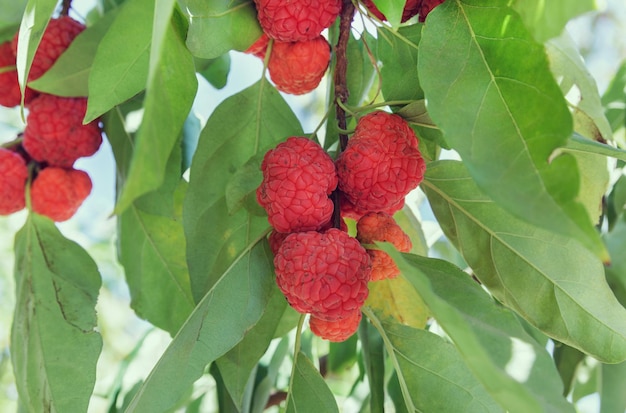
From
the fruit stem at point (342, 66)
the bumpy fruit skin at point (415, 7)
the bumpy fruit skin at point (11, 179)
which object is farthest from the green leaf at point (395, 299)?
the bumpy fruit skin at point (11, 179)

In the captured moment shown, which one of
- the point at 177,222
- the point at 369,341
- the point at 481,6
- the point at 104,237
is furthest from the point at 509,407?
the point at 104,237

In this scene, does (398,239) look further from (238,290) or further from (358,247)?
(238,290)

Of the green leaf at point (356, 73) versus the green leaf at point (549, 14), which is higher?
the green leaf at point (549, 14)

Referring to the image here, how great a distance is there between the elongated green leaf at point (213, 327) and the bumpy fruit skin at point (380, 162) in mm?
136

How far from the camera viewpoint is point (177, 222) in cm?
117

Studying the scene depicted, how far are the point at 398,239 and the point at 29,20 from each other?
454mm

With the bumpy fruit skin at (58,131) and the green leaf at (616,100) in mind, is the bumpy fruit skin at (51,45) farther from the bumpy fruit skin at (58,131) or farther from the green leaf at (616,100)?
the green leaf at (616,100)

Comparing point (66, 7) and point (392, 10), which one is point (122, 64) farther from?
point (66, 7)

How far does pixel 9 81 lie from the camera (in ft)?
4.01

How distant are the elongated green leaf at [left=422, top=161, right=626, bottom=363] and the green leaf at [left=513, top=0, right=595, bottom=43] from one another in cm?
26

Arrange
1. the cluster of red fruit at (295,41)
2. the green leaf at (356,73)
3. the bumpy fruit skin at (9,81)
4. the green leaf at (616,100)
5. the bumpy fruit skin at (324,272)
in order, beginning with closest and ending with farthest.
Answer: the bumpy fruit skin at (324,272), the cluster of red fruit at (295,41), the green leaf at (356,73), the bumpy fruit skin at (9,81), the green leaf at (616,100)

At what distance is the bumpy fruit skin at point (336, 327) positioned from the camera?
2.82 ft

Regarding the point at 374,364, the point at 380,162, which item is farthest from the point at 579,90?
the point at 374,364

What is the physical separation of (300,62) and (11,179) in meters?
0.50
